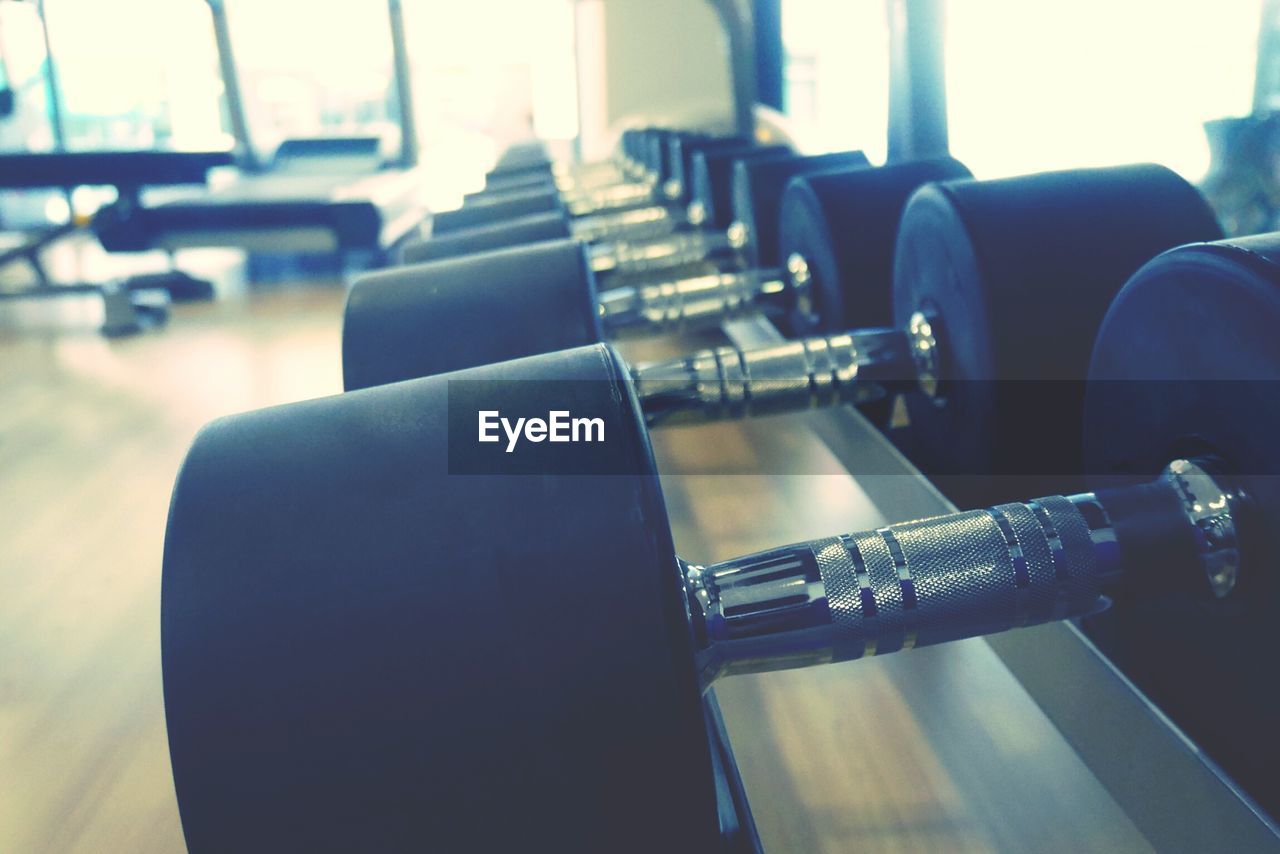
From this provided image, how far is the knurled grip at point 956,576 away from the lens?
47cm

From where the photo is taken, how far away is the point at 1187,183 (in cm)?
73

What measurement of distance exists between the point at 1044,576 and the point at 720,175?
1439 millimetres

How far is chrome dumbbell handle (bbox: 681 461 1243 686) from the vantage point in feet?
1.49

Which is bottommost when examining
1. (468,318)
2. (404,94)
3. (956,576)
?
(956,576)

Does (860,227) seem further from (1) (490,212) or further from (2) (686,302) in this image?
(1) (490,212)

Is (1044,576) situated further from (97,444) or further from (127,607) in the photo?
(97,444)

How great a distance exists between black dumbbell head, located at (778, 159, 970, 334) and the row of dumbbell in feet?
1.64

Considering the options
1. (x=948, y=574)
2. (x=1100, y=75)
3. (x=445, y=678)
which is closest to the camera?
(x=445, y=678)

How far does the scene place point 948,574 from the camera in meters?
0.47

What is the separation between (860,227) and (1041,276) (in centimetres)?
36

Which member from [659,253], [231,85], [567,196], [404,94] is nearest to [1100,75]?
[659,253]

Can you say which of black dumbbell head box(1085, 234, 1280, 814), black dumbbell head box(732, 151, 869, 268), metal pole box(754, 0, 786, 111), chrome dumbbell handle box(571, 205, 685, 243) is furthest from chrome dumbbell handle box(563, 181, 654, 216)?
black dumbbell head box(1085, 234, 1280, 814)

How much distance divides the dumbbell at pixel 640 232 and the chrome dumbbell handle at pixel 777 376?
0.31 m

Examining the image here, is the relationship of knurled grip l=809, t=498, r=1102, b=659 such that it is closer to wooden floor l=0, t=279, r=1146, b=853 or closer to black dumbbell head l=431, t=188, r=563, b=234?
wooden floor l=0, t=279, r=1146, b=853
